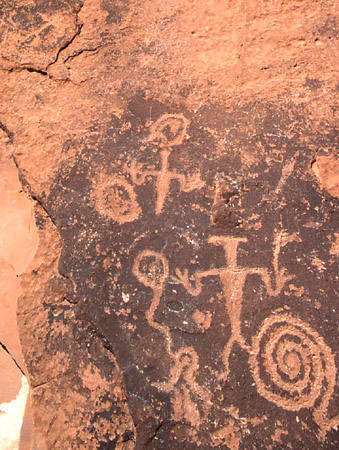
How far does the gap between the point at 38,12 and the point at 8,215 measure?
1139 mm

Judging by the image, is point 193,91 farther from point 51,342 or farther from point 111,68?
point 51,342

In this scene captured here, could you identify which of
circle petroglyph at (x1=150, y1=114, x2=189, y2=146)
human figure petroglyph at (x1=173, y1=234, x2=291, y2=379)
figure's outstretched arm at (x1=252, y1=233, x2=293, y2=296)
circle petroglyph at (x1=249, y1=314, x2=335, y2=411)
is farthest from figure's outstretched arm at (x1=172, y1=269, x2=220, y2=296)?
circle petroglyph at (x1=150, y1=114, x2=189, y2=146)

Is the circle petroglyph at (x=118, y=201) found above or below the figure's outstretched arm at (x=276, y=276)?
above

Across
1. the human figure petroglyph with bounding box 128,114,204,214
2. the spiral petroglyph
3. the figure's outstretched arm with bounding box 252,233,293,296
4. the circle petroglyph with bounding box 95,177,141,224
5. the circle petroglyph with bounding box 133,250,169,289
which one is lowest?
the spiral petroglyph

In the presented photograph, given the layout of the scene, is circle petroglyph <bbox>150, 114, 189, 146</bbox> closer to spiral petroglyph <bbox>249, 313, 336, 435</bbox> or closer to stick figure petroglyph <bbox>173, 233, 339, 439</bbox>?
stick figure petroglyph <bbox>173, 233, 339, 439</bbox>

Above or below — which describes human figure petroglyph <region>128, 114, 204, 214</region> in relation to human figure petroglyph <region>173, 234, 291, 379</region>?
above

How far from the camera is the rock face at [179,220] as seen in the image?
157 cm

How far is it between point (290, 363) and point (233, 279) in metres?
0.39

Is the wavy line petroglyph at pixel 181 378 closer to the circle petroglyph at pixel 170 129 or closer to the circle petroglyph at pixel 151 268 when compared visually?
the circle petroglyph at pixel 151 268

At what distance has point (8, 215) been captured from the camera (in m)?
2.12

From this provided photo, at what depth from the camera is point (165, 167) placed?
1.85 meters

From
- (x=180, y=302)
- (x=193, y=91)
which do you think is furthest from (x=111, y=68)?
(x=180, y=302)

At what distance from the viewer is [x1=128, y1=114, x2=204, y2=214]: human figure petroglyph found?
71.4 inches

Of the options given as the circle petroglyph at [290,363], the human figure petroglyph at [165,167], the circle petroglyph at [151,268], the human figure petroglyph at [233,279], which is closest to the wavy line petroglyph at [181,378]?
the circle petroglyph at [151,268]
